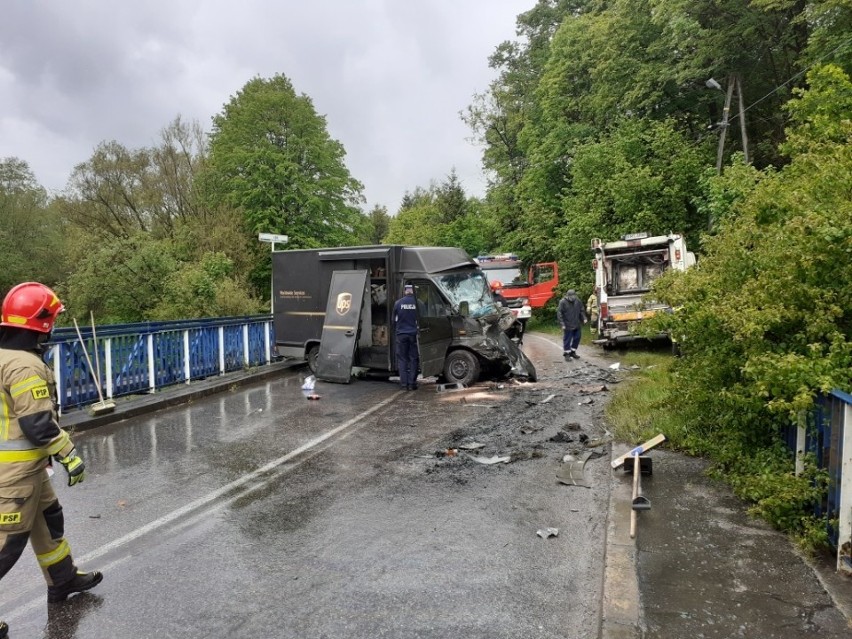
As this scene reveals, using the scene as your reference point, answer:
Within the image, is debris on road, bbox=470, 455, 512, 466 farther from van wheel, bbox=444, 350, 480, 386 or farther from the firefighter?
van wheel, bbox=444, 350, 480, 386

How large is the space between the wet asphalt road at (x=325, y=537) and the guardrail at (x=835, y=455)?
55.3 inches

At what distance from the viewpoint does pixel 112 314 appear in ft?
64.3

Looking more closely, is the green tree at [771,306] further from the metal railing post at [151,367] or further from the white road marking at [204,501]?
the metal railing post at [151,367]

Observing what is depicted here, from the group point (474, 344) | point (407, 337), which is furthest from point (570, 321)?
point (407, 337)

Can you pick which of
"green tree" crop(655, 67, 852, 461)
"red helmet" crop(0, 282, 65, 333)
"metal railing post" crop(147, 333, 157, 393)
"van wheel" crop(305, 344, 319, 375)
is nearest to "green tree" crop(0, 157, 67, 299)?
"van wheel" crop(305, 344, 319, 375)

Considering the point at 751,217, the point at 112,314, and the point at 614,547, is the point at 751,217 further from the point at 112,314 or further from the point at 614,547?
the point at 112,314

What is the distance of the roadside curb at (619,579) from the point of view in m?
2.97

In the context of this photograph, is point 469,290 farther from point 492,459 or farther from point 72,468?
point 72,468

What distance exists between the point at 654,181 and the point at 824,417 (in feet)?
61.7

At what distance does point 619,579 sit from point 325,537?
2.10 metres

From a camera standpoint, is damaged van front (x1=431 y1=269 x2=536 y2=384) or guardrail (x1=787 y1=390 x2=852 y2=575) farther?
damaged van front (x1=431 y1=269 x2=536 y2=384)

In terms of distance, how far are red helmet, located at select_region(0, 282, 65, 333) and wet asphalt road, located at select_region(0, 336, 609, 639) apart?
170 cm

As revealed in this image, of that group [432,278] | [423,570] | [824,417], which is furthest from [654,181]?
[423,570]

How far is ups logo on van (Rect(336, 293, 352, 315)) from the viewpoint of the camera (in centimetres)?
1194
